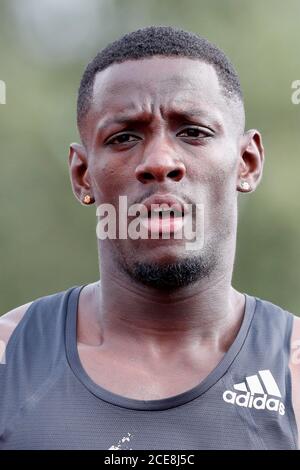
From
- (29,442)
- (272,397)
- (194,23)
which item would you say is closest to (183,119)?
(272,397)

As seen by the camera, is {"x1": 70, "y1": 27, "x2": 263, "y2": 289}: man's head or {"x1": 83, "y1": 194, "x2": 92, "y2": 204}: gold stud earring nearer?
{"x1": 70, "y1": 27, "x2": 263, "y2": 289}: man's head

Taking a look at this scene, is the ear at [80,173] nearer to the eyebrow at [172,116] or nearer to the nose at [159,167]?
the eyebrow at [172,116]

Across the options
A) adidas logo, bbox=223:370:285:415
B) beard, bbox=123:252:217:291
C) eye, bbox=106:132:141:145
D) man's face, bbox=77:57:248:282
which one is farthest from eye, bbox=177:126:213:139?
adidas logo, bbox=223:370:285:415

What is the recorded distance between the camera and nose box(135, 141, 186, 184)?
3.10 metres

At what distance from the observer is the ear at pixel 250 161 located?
3488 millimetres

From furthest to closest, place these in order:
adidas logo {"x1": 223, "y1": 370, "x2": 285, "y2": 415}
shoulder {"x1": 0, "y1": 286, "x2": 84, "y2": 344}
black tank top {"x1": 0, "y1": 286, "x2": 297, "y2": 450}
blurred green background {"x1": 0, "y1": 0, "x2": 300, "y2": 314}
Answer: blurred green background {"x1": 0, "y1": 0, "x2": 300, "y2": 314}
shoulder {"x1": 0, "y1": 286, "x2": 84, "y2": 344}
adidas logo {"x1": 223, "y1": 370, "x2": 285, "y2": 415}
black tank top {"x1": 0, "y1": 286, "x2": 297, "y2": 450}

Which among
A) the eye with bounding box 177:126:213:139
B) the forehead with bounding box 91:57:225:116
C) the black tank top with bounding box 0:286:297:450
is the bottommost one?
the black tank top with bounding box 0:286:297:450

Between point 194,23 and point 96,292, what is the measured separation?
9.47 metres

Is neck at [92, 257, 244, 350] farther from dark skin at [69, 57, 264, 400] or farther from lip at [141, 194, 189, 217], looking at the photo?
lip at [141, 194, 189, 217]

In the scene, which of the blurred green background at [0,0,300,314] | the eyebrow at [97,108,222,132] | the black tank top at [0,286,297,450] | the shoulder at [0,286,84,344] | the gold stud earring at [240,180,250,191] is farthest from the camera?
the blurred green background at [0,0,300,314]

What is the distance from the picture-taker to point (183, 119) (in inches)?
127

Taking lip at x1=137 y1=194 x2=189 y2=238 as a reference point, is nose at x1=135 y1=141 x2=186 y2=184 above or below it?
above

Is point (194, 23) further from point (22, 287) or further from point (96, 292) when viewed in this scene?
point (96, 292)

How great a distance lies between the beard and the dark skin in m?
0.02
